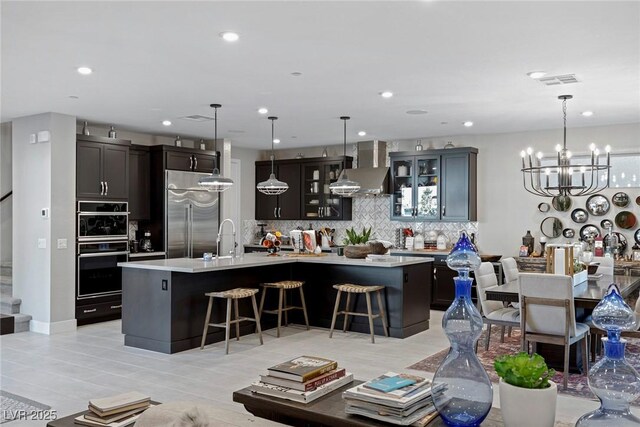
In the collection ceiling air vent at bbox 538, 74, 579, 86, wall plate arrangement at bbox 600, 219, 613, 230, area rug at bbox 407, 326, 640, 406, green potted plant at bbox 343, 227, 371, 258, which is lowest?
area rug at bbox 407, 326, 640, 406

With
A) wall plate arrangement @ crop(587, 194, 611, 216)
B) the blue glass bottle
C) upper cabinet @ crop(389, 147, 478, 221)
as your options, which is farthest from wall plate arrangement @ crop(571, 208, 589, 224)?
the blue glass bottle

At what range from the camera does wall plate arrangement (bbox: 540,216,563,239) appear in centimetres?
835

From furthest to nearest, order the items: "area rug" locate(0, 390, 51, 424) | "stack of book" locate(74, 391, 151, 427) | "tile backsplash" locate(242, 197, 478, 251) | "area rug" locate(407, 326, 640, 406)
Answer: "tile backsplash" locate(242, 197, 478, 251) < "area rug" locate(407, 326, 640, 406) < "area rug" locate(0, 390, 51, 424) < "stack of book" locate(74, 391, 151, 427)

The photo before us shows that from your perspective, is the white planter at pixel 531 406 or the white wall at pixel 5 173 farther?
the white wall at pixel 5 173

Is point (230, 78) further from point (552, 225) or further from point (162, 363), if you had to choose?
point (552, 225)

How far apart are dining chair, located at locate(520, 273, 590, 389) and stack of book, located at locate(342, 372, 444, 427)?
2.75 metres

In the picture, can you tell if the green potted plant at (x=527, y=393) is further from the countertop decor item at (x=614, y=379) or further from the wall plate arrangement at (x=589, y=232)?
the wall plate arrangement at (x=589, y=232)

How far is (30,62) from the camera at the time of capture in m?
4.89

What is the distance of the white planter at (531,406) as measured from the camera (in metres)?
1.91

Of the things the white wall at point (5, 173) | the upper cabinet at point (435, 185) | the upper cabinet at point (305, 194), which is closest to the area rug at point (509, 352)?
the upper cabinet at point (435, 185)

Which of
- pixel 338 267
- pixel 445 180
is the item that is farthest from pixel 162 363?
pixel 445 180

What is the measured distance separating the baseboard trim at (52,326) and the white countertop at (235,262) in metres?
1.32

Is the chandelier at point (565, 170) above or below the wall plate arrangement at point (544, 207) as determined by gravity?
above

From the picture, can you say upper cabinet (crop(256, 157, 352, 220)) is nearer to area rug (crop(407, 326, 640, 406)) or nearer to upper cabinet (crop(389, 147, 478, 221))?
upper cabinet (crop(389, 147, 478, 221))
